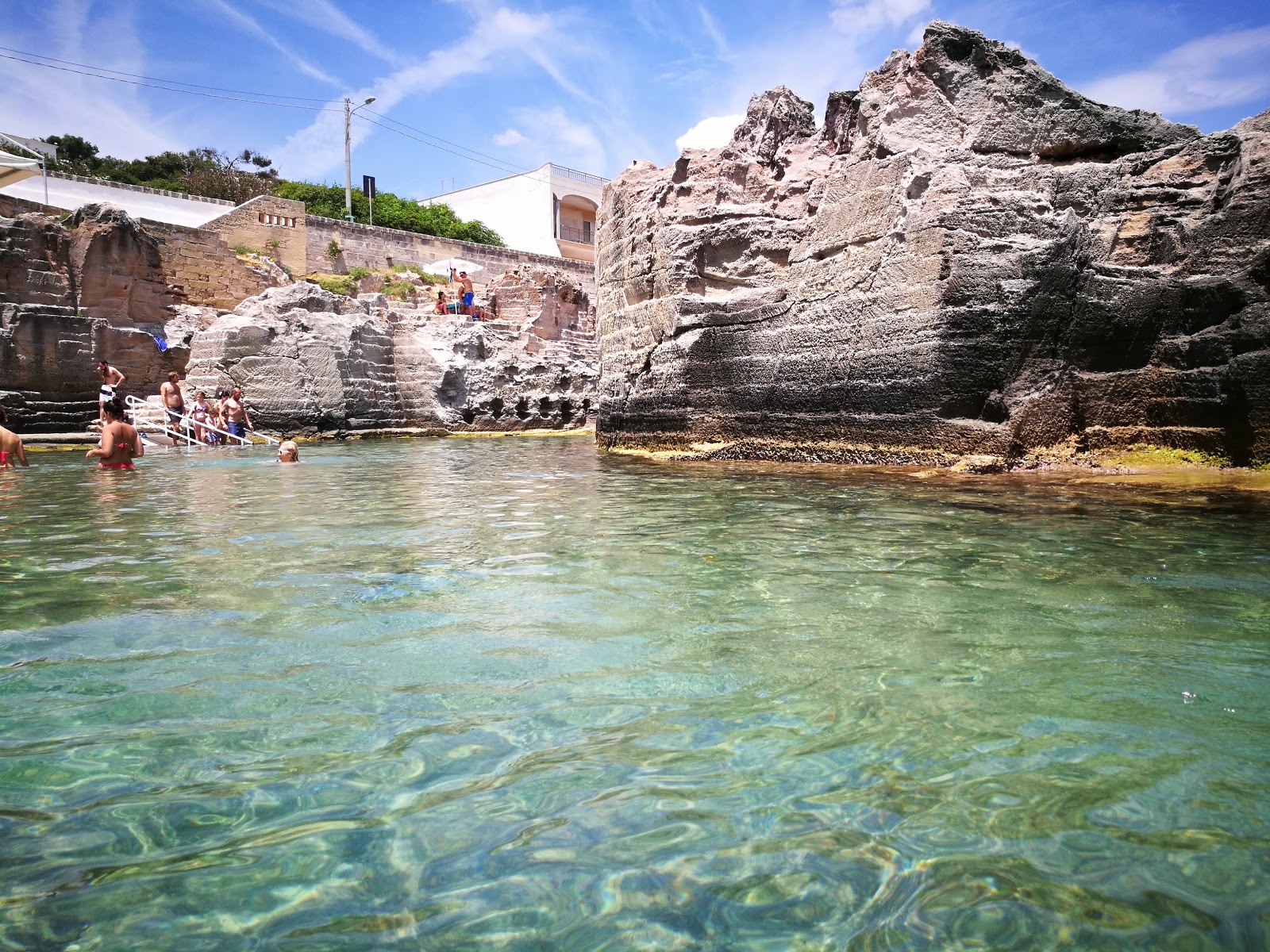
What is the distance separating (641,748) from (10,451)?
402 inches

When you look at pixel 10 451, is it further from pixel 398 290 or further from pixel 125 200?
pixel 125 200

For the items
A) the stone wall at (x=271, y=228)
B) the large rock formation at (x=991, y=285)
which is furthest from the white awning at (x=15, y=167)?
the large rock formation at (x=991, y=285)

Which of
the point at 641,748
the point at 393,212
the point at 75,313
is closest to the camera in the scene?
the point at 641,748

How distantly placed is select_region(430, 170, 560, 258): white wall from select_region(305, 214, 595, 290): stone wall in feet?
12.5

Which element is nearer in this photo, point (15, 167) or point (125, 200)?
point (15, 167)

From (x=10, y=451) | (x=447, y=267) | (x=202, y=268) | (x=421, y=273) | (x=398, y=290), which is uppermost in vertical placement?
(x=447, y=267)

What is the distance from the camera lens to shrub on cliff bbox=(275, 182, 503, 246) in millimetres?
36406

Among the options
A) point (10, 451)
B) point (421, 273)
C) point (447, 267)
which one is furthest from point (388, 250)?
point (10, 451)

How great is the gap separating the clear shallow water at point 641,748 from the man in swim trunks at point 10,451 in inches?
241

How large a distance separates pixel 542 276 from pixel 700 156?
16189 millimetres

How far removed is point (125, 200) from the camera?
1032 inches

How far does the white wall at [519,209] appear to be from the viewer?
129 feet

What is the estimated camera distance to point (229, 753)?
78.5 inches

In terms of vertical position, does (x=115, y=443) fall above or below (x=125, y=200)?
below
